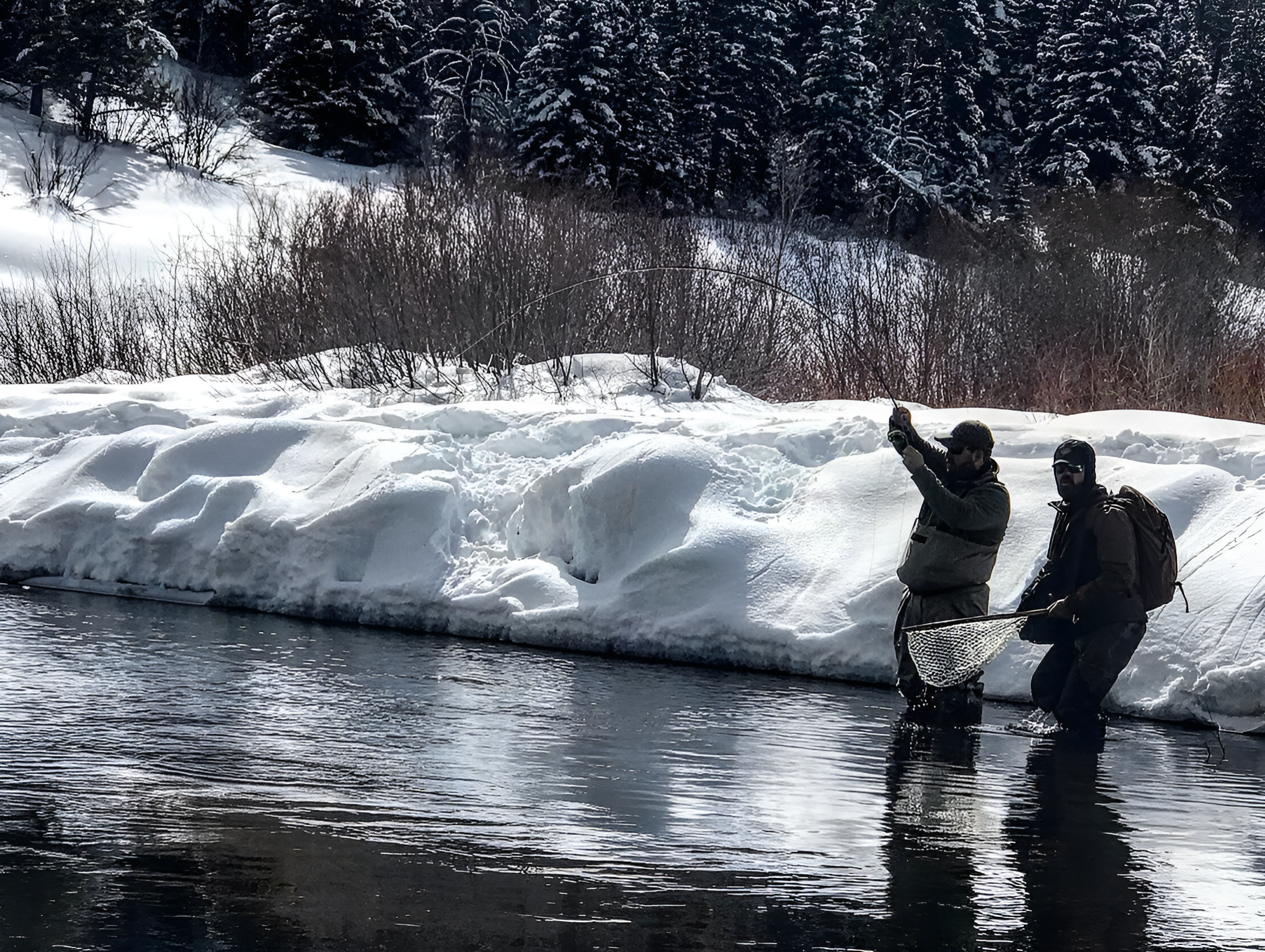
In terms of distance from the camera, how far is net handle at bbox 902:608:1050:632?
733 cm

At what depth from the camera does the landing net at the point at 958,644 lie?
738 centimetres

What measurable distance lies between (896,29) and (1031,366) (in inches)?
1816

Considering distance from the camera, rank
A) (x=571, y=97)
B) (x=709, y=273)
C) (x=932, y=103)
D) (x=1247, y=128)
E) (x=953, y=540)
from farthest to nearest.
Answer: (x=1247, y=128) < (x=932, y=103) < (x=571, y=97) < (x=709, y=273) < (x=953, y=540)

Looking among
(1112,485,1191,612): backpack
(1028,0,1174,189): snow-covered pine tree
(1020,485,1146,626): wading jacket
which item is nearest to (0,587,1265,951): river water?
(1020,485,1146,626): wading jacket

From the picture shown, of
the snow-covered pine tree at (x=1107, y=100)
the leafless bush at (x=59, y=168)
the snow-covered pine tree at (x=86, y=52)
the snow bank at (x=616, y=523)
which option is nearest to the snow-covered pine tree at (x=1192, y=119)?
the snow-covered pine tree at (x=1107, y=100)

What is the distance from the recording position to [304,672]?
8.99 metres

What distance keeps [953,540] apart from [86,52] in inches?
1439

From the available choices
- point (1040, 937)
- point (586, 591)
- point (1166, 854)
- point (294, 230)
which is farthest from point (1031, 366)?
point (1040, 937)

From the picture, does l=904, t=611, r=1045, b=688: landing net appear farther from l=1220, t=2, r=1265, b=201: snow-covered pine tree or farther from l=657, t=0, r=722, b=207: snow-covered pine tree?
l=1220, t=2, r=1265, b=201: snow-covered pine tree

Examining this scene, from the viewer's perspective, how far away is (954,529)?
751 cm

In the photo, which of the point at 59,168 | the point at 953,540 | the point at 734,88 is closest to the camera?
the point at 953,540

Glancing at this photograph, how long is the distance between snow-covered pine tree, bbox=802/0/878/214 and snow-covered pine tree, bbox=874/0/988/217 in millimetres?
1060

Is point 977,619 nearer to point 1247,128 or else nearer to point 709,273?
point 709,273

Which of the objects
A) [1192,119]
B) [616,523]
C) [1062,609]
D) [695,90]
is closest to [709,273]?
[616,523]
